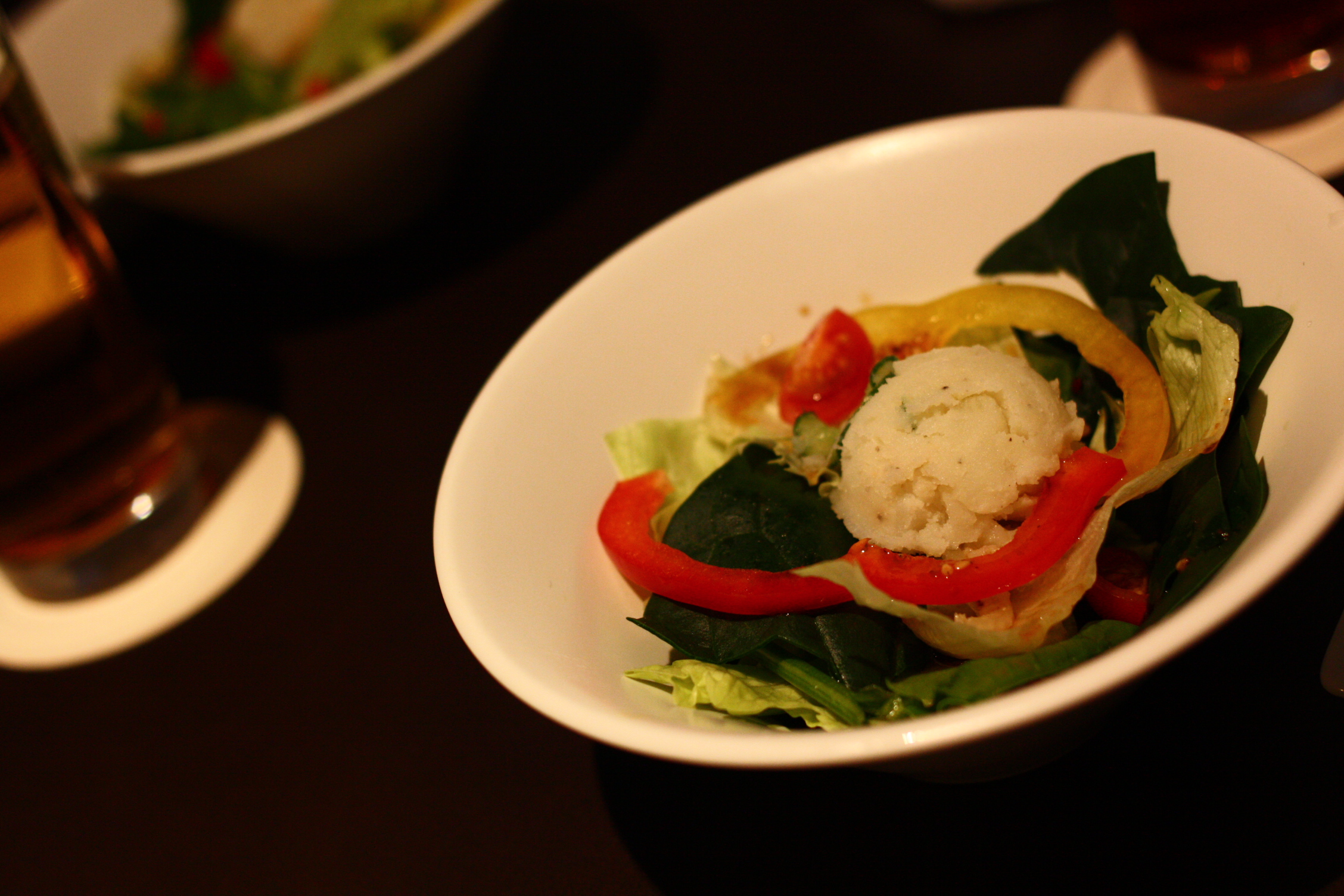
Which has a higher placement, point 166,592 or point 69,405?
point 69,405

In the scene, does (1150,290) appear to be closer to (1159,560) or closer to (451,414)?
(1159,560)

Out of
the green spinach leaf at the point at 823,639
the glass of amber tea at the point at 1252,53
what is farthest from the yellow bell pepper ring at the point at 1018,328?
the glass of amber tea at the point at 1252,53

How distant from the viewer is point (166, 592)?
1.96 metres

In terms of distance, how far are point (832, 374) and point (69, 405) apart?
135cm

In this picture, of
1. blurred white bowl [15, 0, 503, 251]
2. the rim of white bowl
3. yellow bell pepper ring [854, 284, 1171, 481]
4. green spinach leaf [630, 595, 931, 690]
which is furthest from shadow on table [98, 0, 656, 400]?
green spinach leaf [630, 595, 931, 690]

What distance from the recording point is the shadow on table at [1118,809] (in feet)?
3.49

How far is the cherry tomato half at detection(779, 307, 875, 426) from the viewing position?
1.43 m

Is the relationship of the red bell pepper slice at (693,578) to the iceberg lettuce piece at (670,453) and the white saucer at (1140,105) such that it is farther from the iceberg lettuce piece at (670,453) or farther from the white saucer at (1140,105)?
the white saucer at (1140,105)

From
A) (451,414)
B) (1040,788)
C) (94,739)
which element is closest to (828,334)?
(1040,788)

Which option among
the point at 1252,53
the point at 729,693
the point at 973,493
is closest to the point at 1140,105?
the point at 1252,53

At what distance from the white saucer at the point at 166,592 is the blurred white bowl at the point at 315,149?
0.59 metres

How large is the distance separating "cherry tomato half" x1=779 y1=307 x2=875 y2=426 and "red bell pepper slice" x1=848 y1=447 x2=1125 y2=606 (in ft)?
1.03

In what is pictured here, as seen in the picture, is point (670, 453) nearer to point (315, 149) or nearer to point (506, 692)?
point (506, 692)

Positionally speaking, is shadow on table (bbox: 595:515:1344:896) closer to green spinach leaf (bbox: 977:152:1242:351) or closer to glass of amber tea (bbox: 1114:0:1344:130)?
green spinach leaf (bbox: 977:152:1242:351)
